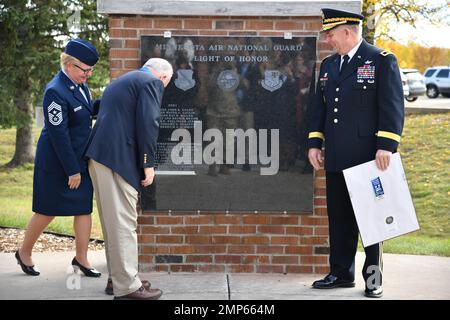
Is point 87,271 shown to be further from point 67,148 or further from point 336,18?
point 336,18

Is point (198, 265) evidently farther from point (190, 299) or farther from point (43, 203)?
point (43, 203)

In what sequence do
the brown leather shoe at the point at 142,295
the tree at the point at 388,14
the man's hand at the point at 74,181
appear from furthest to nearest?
the tree at the point at 388,14, the man's hand at the point at 74,181, the brown leather shoe at the point at 142,295

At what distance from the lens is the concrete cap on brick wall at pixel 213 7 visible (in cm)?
562

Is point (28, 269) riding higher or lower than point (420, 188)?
lower

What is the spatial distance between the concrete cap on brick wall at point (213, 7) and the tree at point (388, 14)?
6915 millimetres

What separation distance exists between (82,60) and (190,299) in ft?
6.35

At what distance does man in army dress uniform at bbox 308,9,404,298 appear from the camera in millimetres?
5078

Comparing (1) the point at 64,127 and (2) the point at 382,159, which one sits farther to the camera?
(1) the point at 64,127

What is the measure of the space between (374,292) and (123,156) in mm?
2004

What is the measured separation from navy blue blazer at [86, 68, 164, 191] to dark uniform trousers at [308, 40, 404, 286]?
50.9 inches

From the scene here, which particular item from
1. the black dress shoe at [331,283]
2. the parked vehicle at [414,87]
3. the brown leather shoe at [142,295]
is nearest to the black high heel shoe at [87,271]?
the brown leather shoe at [142,295]

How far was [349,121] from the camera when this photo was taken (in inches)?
206

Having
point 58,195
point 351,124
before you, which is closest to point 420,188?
point 351,124

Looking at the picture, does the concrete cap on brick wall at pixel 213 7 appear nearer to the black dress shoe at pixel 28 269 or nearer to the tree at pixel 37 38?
the black dress shoe at pixel 28 269
